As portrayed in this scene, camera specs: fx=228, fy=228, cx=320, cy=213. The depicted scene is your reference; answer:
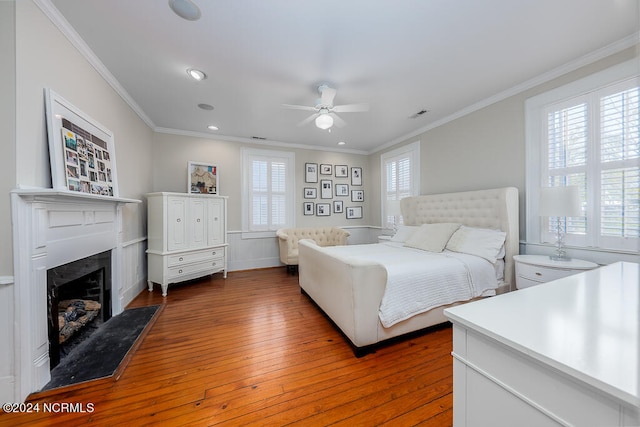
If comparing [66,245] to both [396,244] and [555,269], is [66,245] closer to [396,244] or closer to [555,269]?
[396,244]

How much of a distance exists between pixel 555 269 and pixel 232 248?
15.4ft

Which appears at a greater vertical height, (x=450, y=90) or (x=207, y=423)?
(x=450, y=90)

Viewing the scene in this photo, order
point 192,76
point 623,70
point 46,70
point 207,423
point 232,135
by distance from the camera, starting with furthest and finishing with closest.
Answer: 1. point 232,135
2. point 192,76
3. point 623,70
4. point 46,70
5. point 207,423

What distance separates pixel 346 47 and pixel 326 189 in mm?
3398

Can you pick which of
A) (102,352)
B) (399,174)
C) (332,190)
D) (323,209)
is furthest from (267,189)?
(102,352)

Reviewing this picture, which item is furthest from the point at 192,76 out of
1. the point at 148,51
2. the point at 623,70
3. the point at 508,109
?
the point at 623,70

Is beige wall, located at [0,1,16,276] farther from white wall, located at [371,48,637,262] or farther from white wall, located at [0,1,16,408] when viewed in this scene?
white wall, located at [371,48,637,262]

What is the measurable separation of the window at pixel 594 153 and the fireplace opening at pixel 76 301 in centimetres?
473

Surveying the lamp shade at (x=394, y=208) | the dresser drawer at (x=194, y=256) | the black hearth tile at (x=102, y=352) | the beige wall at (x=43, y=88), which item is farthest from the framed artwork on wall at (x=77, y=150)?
the lamp shade at (x=394, y=208)

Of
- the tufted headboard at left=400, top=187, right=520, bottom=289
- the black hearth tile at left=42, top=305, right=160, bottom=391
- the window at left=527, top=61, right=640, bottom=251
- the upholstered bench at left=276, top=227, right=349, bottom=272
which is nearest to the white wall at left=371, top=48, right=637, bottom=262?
the window at left=527, top=61, right=640, bottom=251

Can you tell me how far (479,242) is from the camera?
278 centimetres

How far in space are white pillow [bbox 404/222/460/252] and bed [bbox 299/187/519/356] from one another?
2 centimetres

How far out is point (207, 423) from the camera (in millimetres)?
1338

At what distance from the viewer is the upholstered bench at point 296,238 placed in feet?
14.5
